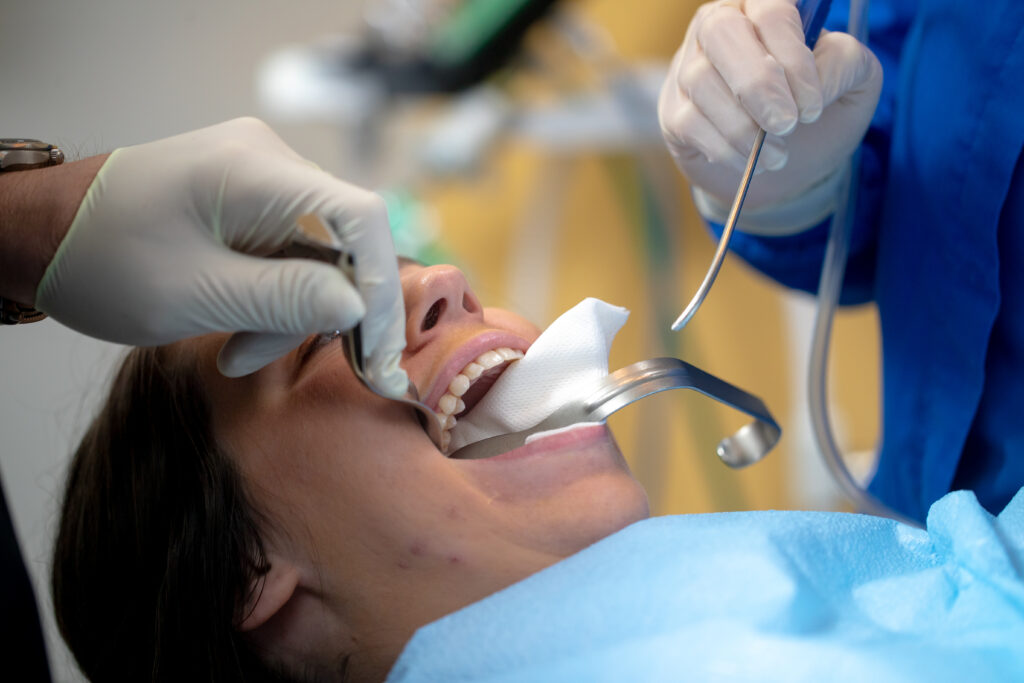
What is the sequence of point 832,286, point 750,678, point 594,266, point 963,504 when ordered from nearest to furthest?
point 750,678
point 963,504
point 832,286
point 594,266

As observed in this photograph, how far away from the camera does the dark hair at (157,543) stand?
0.84m

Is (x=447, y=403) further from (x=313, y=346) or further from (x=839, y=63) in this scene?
(x=839, y=63)

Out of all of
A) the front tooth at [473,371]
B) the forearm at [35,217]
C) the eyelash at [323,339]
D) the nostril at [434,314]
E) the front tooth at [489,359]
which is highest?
the forearm at [35,217]

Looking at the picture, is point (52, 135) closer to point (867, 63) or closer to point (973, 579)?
point (867, 63)

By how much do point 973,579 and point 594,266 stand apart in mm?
1896

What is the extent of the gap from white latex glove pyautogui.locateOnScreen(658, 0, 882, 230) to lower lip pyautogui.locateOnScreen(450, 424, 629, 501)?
36cm

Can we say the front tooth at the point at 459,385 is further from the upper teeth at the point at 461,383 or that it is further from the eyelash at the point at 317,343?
the eyelash at the point at 317,343

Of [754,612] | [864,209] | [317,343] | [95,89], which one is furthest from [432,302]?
[95,89]

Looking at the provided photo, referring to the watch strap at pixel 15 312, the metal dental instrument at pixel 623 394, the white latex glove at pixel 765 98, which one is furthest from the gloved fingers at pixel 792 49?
the watch strap at pixel 15 312

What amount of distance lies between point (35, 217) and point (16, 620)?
45cm

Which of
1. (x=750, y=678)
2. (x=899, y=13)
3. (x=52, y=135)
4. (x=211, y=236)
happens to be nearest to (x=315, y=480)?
(x=211, y=236)

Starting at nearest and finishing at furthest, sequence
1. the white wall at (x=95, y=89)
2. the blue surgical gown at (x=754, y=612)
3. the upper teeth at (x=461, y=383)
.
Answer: the blue surgical gown at (x=754, y=612) → the upper teeth at (x=461, y=383) → the white wall at (x=95, y=89)

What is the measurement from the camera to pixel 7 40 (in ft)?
6.66

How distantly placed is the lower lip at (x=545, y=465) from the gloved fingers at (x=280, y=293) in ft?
0.73
